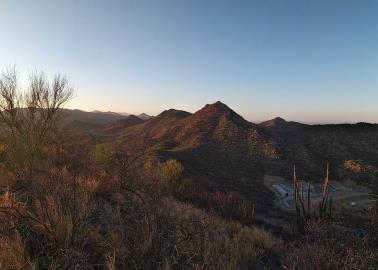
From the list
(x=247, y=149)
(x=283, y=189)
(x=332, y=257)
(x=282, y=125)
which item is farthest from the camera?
(x=282, y=125)

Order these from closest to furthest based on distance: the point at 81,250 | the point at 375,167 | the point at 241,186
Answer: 1. the point at 81,250
2. the point at 241,186
3. the point at 375,167

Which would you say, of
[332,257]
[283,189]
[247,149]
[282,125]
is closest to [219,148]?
[247,149]

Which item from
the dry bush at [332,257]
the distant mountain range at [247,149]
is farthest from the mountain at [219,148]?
the dry bush at [332,257]

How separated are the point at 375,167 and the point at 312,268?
947 inches

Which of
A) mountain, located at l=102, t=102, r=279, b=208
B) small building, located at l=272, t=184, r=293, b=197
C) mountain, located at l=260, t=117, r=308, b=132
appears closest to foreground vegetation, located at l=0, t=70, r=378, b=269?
mountain, located at l=102, t=102, r=279, b=208

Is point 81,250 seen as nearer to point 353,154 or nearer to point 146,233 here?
point 146,233

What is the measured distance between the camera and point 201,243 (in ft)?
14.0

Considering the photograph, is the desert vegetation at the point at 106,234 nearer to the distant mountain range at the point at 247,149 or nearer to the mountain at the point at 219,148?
the mountain at the point at 219,148

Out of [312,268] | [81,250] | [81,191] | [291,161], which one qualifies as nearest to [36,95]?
[81,191]

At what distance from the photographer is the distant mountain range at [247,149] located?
2430 centimetres

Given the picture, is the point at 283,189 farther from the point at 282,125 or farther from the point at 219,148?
the point at 282,125

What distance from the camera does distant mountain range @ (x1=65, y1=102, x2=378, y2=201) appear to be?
2430 centimetres

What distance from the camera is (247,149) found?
32.2 m

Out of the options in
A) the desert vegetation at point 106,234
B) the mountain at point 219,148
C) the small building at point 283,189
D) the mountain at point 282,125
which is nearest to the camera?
the desert vegetation at point 106,234
